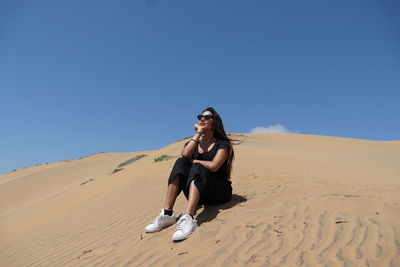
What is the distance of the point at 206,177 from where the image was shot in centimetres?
351

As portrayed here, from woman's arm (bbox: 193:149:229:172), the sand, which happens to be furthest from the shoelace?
woman's arm (bbox: 193:149:229:172)

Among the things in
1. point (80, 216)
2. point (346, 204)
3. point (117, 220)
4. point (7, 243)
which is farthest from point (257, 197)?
point (7, 243)

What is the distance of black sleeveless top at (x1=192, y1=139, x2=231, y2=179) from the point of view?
12.4 ft

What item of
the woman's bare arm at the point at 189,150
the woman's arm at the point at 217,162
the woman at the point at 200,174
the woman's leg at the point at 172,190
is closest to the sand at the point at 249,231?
the woman at the point at 200,174

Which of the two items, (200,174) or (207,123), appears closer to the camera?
(200,174)

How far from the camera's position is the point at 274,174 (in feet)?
20.8

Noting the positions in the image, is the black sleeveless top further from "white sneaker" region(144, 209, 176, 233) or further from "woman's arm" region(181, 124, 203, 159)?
"white sneaker" region(144, 209, 176, 233)

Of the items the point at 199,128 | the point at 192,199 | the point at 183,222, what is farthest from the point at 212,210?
the point at 199,128

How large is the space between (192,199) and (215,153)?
754 millimetres

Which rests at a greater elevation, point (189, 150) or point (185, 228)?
point (189, 150)

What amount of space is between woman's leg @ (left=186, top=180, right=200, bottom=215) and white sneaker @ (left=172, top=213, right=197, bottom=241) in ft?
0.28

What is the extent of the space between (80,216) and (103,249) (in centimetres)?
313

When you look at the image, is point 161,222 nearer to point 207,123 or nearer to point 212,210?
point 212,210

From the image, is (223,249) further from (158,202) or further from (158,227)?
(158,202)
